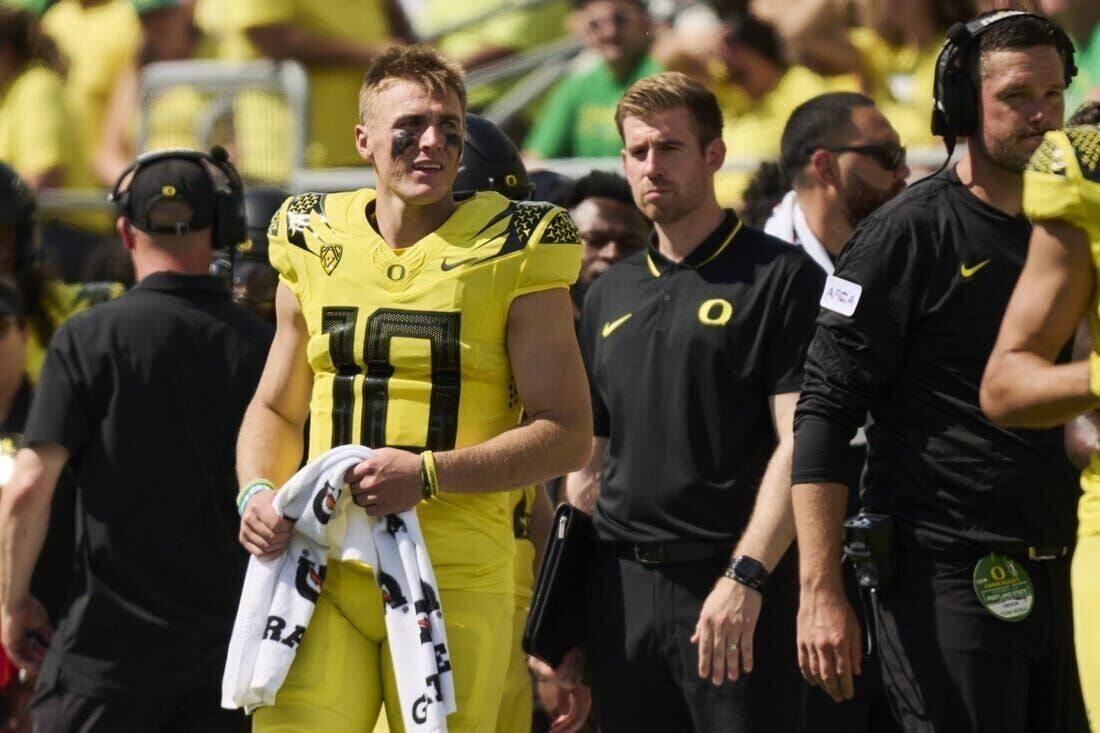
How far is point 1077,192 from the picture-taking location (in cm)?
427

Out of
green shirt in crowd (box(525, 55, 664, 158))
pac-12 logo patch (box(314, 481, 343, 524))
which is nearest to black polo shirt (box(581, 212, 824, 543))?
pac-12 logo patch (box(314, 481, 343, 524))

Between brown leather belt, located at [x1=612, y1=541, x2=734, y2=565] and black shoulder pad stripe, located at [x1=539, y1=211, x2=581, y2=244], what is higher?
black shoulder pad stripe, located at [x1=539, y1=211, x2=581, y2=244]

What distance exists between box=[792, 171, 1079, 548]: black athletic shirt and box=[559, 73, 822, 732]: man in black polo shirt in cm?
61

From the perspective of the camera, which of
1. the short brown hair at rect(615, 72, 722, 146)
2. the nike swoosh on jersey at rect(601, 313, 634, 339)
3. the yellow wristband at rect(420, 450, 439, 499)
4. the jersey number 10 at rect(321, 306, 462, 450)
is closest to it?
the yellow wristband at rect(420, 450, 439, 499)

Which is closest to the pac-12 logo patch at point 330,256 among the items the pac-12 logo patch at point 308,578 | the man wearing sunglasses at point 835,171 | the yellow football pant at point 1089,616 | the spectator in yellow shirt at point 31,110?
the pac-12 logo patch at point 308,578

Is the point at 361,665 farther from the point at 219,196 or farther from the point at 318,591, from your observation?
the point at 219,196

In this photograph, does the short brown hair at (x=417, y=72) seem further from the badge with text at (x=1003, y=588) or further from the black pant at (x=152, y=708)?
the black pant at (x=152, y=708)

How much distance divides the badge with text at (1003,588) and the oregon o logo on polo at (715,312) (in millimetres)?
1291

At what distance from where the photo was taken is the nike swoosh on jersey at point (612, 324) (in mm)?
6312

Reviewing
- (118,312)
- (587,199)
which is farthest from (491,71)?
(118,312)

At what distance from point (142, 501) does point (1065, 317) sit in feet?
9.94

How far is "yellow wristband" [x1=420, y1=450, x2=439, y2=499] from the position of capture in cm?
511

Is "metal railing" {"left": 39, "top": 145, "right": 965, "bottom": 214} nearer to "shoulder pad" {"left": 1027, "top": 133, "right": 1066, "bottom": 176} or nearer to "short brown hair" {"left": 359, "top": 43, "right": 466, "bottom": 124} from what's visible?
"short brown hair" {"left": 359, "top": 43, "right": 466, "bottom": 124}

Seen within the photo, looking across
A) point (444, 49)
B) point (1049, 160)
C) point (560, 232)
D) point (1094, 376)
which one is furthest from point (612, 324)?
point (444, 49)
